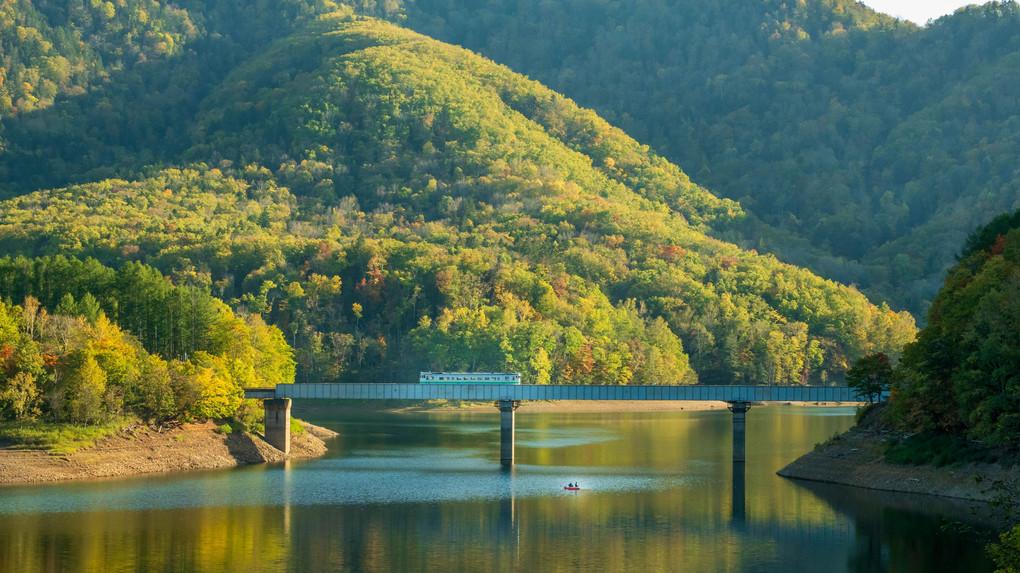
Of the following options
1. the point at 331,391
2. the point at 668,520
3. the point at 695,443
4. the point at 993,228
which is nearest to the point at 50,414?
the point at 331,391

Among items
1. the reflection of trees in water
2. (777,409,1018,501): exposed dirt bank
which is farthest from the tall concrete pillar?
the reflection of trees in water

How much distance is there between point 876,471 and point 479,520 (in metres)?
35.6

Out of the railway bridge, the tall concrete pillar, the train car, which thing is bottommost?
the tall concrete pillar

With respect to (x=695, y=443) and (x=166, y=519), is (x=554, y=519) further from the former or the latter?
(x=695, y=443)

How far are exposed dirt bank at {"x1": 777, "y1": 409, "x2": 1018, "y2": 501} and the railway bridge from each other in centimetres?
1361

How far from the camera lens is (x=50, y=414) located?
111 meters

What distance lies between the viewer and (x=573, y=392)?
13038cm

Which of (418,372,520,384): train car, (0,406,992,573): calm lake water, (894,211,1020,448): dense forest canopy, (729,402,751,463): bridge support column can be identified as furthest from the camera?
(418,372,520,384): train car

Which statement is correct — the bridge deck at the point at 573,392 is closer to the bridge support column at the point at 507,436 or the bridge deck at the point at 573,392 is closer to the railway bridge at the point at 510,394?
the railway bridge at the point at 510,394

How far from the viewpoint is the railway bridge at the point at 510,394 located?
12688cm

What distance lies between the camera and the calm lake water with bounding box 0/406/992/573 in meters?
72.9

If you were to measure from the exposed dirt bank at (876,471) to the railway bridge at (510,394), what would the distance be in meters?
13.6

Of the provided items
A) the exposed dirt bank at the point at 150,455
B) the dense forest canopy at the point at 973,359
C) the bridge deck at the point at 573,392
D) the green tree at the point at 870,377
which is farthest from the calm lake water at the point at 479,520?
the green tree at the point at 870,377

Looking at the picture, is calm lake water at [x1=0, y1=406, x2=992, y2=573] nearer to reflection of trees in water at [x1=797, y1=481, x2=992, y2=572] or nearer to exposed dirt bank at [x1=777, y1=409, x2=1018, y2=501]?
reflection of trees in water at [x1=797, y1=481, x2=992, y2=572]
